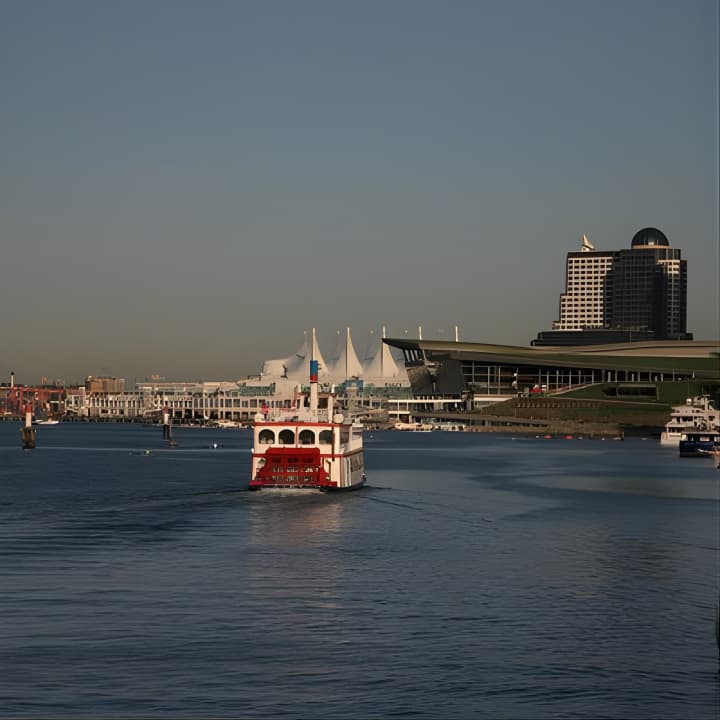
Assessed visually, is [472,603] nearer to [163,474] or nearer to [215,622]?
[215,622]

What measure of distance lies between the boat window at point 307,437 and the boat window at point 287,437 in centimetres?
44

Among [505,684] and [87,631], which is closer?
[505,684]

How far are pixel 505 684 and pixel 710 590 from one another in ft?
45.2

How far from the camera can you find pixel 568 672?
30.9 metres

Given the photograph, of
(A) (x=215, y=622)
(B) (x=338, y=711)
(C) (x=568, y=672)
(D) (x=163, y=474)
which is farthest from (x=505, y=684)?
(D) (x=163, y=474)

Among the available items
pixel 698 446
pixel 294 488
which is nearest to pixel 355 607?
pixel 294 488

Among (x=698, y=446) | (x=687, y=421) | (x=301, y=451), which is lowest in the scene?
(x=698, y=446)

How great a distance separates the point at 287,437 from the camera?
6819 cm

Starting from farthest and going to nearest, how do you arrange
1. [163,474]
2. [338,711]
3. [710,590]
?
[163,474] < [710,590] < [338,711]

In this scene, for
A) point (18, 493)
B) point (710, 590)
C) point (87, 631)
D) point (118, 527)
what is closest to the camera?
point (87, 631)

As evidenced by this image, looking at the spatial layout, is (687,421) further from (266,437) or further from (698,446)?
(266,437)

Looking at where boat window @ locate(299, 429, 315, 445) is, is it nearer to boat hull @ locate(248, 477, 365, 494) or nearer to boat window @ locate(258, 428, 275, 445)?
boat window @ locate(258, 428, 275, 445)

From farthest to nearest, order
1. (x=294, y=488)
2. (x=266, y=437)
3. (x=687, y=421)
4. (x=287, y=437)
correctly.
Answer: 1. (x=687, y=421)
2. (x=294, y=488)
3. (x=266, y=437)
4. (x=287, y=437)

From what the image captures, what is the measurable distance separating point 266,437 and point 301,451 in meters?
1.87
